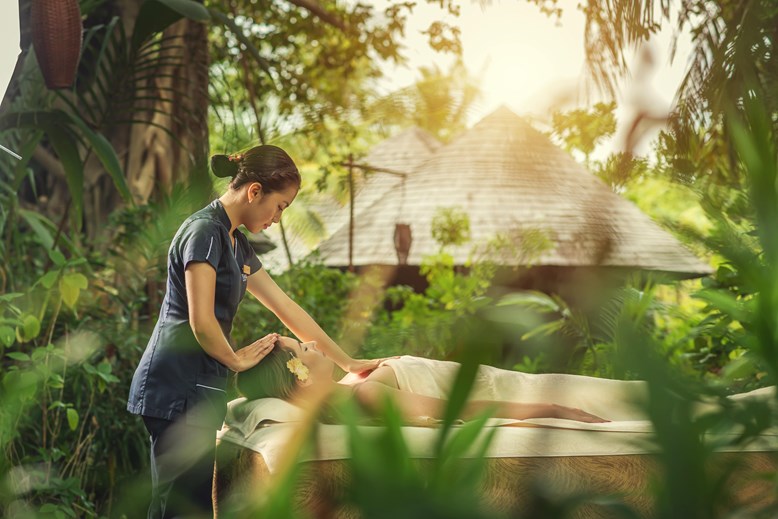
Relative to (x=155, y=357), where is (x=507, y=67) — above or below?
above

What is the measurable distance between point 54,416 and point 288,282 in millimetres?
2196

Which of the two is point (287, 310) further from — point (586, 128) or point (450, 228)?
point (450, 228)

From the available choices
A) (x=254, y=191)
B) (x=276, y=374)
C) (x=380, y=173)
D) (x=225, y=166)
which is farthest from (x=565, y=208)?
(x=380, y=173)

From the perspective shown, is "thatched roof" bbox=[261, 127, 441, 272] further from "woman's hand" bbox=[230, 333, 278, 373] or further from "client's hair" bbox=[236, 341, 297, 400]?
"woman's hand" bbox=[230, 333, 278, 373]

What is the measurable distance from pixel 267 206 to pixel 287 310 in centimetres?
47

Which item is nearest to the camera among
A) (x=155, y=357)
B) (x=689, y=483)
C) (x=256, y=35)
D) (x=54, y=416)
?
(x=689, y=483)

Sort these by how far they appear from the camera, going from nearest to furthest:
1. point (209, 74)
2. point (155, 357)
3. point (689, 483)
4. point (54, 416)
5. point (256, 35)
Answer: point (689, 483) → point (155, 357) → point (54, 416) → point (209, 74) → point (256, 35)

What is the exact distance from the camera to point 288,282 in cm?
516

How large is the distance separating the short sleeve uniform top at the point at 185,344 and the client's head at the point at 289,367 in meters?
0.19

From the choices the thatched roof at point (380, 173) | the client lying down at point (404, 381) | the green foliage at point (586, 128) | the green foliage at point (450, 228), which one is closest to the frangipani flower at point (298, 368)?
the client lying down at point (404, 381)

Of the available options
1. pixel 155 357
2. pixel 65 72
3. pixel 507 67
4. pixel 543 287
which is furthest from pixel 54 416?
pixel 543 287

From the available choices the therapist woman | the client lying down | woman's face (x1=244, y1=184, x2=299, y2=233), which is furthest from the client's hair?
woman's face (x1=244, y1=184, x2=299, y2=233)

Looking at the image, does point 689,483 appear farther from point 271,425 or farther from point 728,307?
point 271,425

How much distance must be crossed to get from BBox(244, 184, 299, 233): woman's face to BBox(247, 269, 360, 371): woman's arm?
1.08ft
